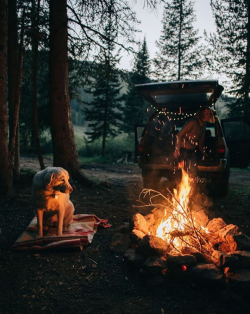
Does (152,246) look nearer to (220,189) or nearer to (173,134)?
(220,189)

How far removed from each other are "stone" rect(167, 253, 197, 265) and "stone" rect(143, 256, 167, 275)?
0.28 feet

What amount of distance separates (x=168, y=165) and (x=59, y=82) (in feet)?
11.8

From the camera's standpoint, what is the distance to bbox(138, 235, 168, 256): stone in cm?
292

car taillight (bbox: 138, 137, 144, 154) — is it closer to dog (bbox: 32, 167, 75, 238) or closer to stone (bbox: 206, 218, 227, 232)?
dog (bbox: 32, 167, 75, 238)

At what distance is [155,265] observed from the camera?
2.77 meters

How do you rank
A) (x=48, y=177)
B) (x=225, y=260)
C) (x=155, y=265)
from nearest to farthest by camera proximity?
(x=225, y=260), (x=155, y=265), (x=48, y=177)

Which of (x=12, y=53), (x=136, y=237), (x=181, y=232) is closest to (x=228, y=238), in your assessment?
(x=181, y=232)

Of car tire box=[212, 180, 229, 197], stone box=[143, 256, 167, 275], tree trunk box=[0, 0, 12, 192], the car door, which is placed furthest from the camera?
the car door

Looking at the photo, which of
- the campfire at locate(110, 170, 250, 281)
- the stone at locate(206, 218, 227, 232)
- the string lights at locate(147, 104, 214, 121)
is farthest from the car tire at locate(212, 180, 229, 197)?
the stone at locate(206, 218, 227, 232)

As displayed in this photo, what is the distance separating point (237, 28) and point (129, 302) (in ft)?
60.8

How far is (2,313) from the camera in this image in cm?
221

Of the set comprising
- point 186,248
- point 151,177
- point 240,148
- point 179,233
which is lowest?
point 186,248

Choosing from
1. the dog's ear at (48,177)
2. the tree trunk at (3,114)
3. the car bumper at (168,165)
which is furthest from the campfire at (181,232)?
the tree trunk at (3,114)

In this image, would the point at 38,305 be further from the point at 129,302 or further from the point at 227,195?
the point at 227,195
